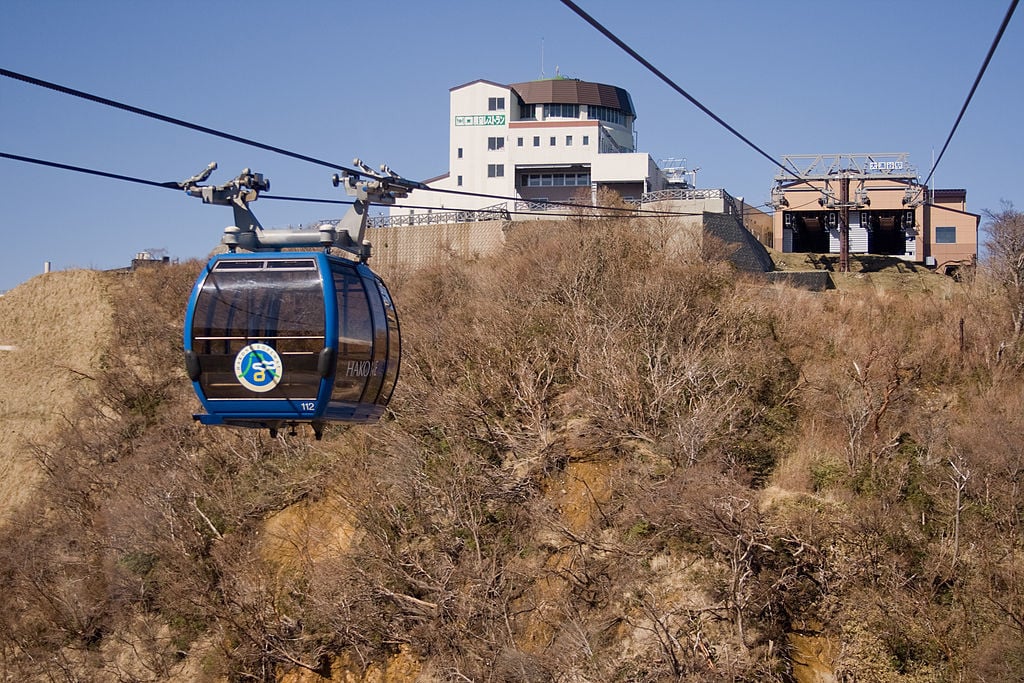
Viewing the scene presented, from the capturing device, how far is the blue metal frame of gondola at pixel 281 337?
1180 centimetres

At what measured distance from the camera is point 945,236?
41.8 meters

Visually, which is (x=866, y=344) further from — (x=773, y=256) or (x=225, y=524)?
(x=225, y=524)

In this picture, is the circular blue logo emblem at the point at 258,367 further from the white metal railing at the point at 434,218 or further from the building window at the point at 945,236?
the building window at the point at 945,236

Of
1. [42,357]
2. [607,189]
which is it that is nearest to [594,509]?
[607,189]

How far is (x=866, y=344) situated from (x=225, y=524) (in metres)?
17.9

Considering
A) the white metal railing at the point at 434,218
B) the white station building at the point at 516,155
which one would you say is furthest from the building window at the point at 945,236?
the white metal railing at the point at 434,218

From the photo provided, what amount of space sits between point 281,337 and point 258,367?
19.1 inches

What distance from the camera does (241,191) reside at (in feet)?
44.1

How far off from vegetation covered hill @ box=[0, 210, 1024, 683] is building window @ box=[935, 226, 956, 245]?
10511 mm

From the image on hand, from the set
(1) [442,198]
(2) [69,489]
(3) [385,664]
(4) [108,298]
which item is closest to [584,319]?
(3) [385,664]

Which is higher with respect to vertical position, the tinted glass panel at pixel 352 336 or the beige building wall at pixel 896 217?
the beige building wall at pixel 896 217

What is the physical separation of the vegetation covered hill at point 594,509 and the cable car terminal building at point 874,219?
348 inches

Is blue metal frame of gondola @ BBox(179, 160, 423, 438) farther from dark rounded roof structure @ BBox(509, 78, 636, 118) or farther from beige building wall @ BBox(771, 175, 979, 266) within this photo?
dark rounded roof structure @ BBox(509, 78, 636, 118)

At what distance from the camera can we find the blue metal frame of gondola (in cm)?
1180
